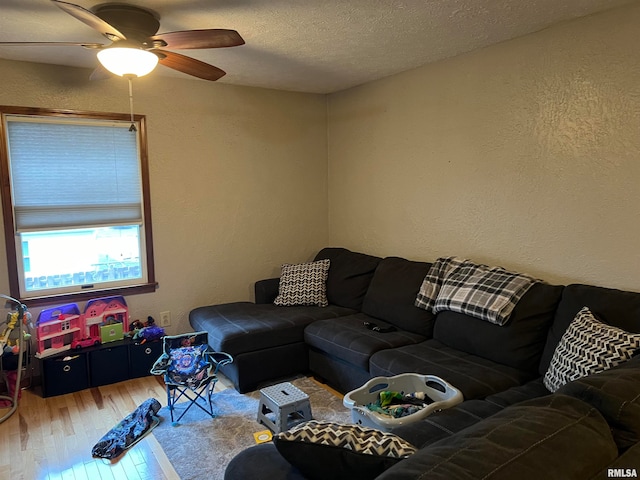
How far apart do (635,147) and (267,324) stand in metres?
2.59

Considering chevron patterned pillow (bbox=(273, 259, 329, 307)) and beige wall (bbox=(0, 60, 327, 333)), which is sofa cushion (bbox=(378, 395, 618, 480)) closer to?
chevron patterned pillow (bbox=(273, 259, 329, 307))

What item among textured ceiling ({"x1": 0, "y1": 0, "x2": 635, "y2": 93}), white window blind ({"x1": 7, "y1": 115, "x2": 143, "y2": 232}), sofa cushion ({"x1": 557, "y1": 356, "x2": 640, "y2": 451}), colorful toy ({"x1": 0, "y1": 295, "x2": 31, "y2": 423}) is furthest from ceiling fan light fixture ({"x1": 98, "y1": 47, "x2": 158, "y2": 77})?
sofa cushion ({"x1": 557, "y1": 356, "x2": 640, "y2": 451})

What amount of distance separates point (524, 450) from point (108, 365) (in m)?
3.28

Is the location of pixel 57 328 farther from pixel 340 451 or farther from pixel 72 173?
pixel 340 451

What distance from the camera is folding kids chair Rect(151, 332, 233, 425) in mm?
2965

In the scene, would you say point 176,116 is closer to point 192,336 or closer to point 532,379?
point 192,336

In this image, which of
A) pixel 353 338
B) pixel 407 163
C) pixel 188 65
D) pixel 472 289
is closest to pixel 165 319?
pixel 353 338

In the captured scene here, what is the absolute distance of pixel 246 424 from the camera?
9.56 feet

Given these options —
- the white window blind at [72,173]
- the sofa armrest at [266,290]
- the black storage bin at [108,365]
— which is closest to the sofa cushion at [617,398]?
the sofa armrest at [266,290]

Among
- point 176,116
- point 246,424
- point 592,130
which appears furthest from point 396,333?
point 176,116

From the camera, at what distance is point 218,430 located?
285 centimetres

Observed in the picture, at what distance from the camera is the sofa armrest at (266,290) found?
13.7 ft

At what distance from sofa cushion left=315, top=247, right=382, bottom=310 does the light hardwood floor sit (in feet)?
3.82

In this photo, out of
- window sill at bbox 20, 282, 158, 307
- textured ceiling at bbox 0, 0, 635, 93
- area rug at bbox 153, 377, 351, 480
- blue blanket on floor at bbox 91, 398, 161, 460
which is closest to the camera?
textured ceiling at bbox 0, 0, 635, 93
